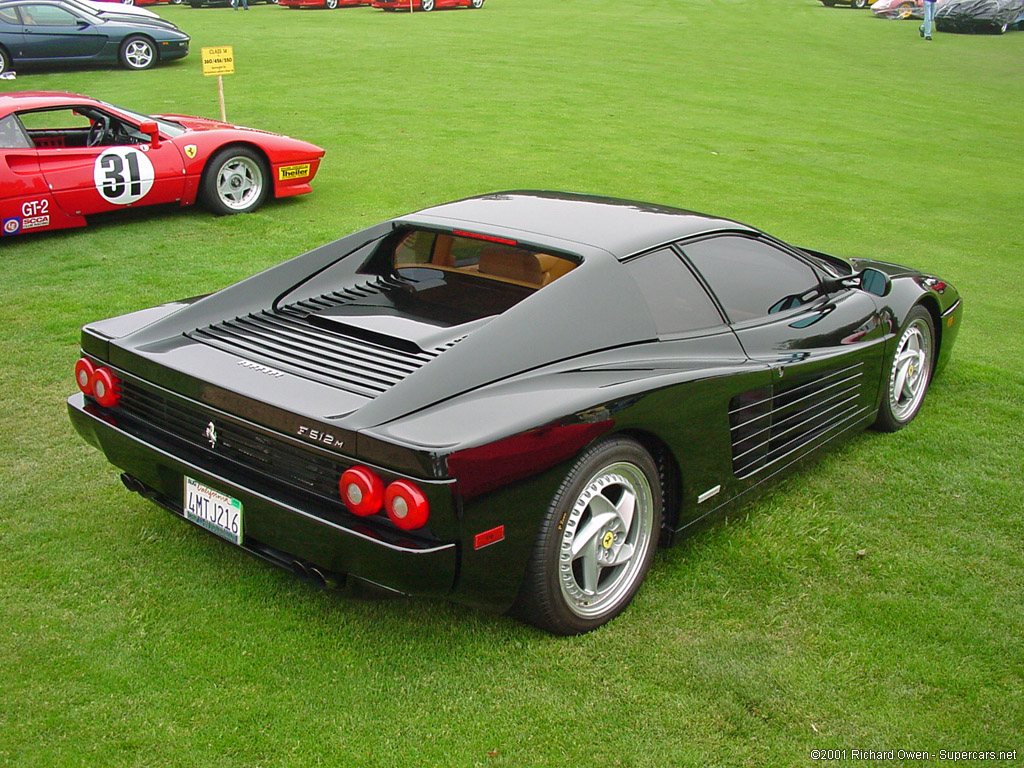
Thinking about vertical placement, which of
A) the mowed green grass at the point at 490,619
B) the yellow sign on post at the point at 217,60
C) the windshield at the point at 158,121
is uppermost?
the yellow sign on post at the point at 217,60

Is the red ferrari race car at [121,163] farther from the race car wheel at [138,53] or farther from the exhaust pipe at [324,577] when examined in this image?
the race car wheel at [138,53]

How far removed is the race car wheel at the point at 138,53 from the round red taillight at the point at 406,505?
17.0 meters

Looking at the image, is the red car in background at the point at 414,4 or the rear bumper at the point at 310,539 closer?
the rear bumper at the point at 310,539

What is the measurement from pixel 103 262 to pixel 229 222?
4.69ft

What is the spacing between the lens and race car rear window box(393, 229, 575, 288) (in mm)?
3646

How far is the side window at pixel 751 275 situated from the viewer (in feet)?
12.8

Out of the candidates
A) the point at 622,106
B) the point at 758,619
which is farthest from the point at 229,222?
the point at 622,106

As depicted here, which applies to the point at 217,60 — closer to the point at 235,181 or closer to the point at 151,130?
the point at 235,181

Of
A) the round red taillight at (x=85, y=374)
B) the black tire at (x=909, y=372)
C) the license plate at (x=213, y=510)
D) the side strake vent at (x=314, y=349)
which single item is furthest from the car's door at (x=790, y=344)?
the round red taillight at (x=85, y=374)

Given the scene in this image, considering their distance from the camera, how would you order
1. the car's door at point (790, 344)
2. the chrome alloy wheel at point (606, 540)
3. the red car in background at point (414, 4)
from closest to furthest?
the chrome alloy wheel at point (606, 540) < the car's door at point (790, 344) < the red car in background at point (414, 4)

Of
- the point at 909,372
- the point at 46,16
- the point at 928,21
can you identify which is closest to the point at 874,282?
Answer: the point at 909,372

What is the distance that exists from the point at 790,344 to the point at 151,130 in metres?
6.15

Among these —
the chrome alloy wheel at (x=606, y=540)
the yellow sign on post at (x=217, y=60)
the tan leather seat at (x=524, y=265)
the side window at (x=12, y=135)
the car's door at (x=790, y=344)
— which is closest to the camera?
the chrome alloy wheel at (x=606, y=540)

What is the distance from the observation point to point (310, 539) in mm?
2914
